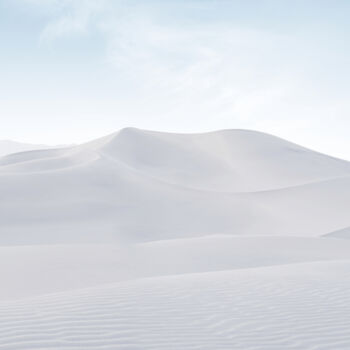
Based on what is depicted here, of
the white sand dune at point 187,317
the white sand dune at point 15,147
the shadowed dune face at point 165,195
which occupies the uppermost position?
the white sand dune at point 15,147

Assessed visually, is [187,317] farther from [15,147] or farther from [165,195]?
[15,147]

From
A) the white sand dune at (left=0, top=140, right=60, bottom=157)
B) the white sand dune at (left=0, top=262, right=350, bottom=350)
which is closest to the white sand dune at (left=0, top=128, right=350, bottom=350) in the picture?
the white sand dune at (left=0, top=262, right=350, bottom=350)

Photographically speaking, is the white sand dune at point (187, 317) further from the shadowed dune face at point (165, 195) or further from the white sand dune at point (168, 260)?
the shadowed dune face at point (165, 195)

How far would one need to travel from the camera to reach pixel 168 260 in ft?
33.4

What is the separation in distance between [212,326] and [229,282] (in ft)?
7.30

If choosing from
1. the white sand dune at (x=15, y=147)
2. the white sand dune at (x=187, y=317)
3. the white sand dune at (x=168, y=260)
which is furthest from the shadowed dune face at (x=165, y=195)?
the white sand dune at (x=15, y=147)

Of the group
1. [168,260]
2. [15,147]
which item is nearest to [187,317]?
[168,260]

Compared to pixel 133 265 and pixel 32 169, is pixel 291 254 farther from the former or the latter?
pixel 32 169

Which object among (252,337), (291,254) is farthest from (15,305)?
(291,254)

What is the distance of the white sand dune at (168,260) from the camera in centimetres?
440

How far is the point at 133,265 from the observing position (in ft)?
31.8

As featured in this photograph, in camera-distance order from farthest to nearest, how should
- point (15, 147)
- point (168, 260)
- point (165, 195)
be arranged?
point (15, 147) < point (165, 195) < point (168, 260)

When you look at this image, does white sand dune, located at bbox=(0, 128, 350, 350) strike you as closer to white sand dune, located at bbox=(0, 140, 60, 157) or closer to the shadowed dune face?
the shadowed dune face

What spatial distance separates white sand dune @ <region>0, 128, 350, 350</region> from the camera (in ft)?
14.4
